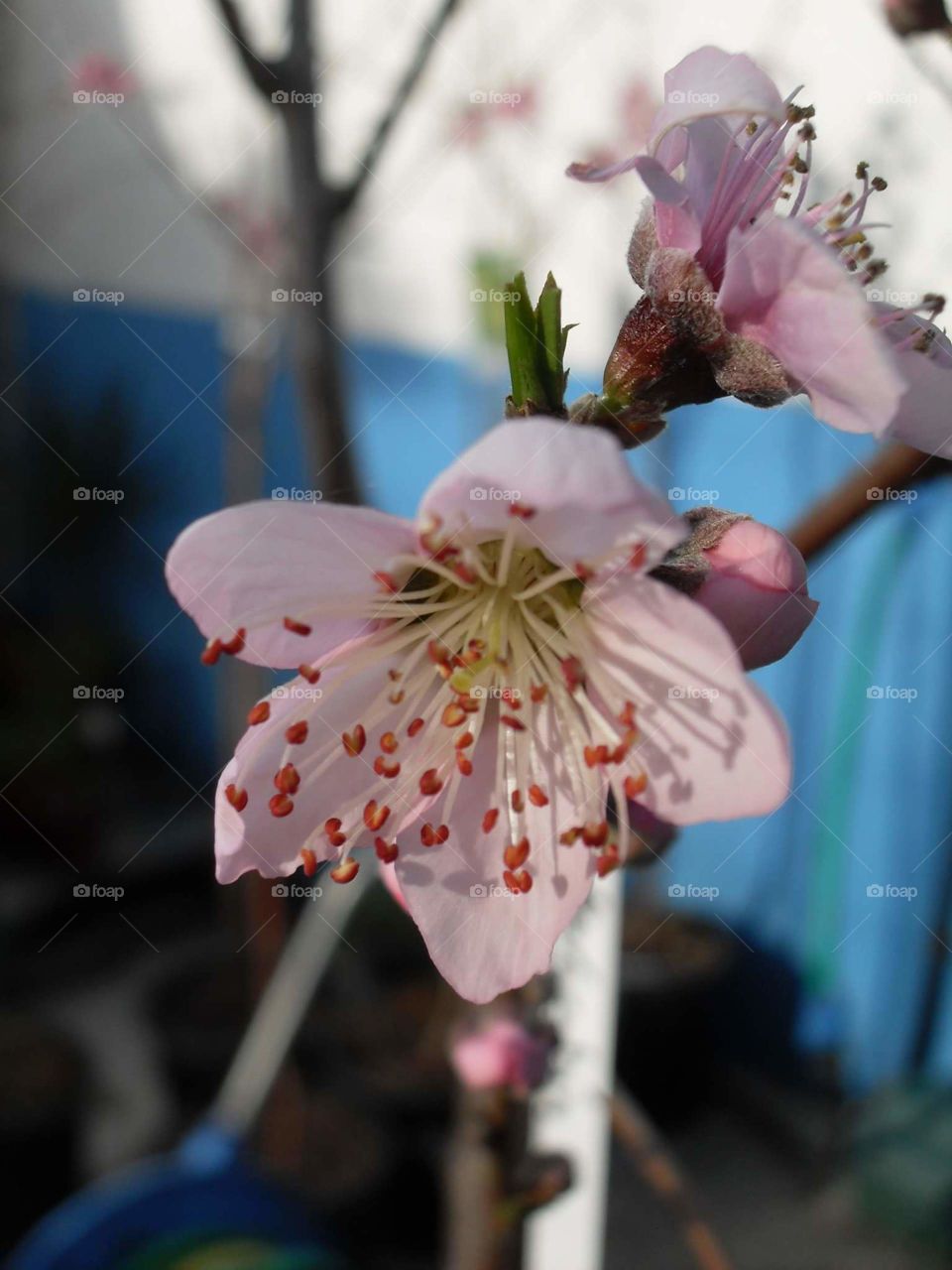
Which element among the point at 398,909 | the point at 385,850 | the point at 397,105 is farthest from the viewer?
the point at 398,909

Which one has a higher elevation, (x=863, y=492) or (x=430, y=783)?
(x=863, y=492)

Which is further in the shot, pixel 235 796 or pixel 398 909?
pixel 398 909

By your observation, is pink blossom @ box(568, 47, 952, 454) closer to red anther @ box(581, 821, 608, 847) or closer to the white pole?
red anther @ box(581, 821, 608, 847)

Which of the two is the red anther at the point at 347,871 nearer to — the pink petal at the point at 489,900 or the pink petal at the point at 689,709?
the pink petal at the point at 489,900

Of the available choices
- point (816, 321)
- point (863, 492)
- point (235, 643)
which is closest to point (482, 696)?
point (235, 643)

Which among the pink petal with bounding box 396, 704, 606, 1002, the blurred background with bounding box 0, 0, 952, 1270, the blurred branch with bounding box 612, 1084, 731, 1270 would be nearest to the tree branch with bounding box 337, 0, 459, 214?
the blurred background with bounding box 0, 0, 952, 1270

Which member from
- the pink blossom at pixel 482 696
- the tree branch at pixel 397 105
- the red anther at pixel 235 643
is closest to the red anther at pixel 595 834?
the pink blossom at pixel 482 696

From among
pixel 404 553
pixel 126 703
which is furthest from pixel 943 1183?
pixel 126 703

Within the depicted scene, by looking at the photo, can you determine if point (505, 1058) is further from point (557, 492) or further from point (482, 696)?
point (557, 492)
